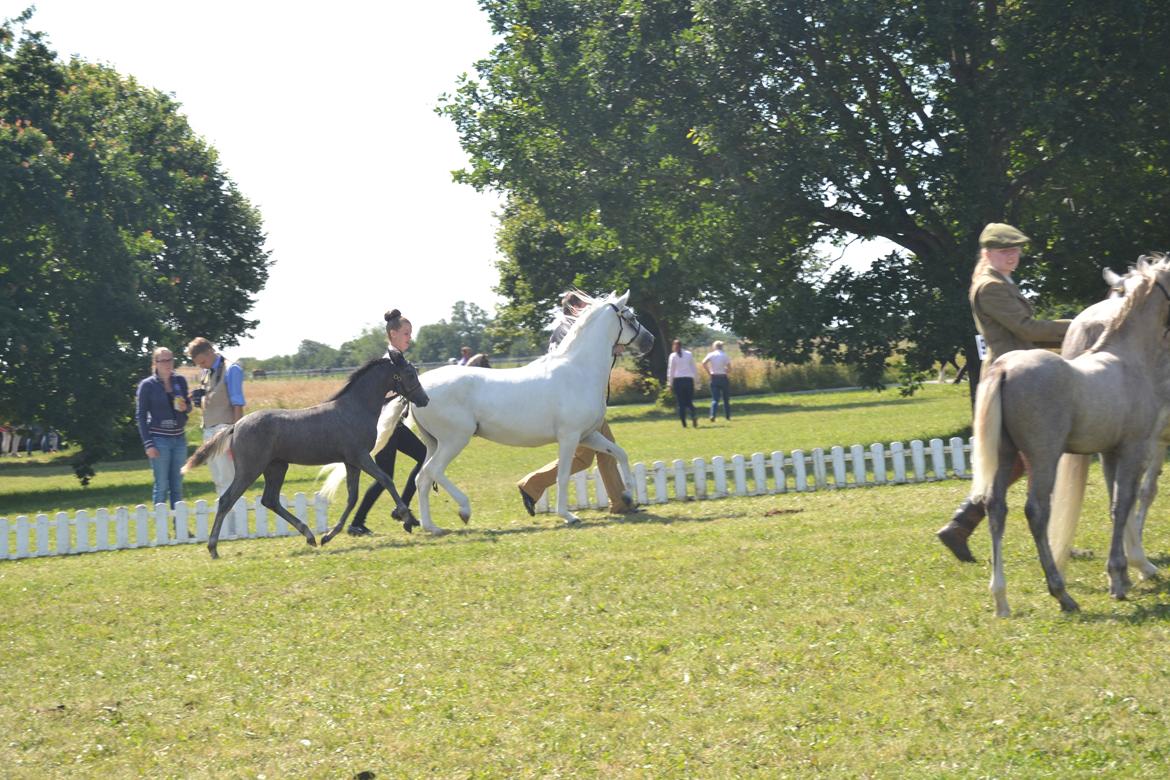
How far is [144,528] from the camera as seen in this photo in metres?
15.2

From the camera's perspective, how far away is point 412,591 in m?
9.98

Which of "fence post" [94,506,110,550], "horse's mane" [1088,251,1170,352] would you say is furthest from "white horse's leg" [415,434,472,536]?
"horse's mane" [1088,251,1170,352]

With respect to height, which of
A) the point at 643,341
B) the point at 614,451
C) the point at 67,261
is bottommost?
the point at 614,451

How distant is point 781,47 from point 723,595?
15639mm

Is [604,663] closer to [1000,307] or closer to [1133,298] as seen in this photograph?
[1000,307]

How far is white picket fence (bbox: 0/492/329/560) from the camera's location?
597 inches

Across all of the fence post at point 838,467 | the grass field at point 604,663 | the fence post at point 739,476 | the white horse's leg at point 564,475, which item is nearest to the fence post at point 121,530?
the grass field at point 604,663

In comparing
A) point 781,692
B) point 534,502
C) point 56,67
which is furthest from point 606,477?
point 56,67

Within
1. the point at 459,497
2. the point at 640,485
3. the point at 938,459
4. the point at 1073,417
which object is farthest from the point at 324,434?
the point at 1073,417

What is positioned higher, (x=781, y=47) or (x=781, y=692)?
(x=781, y=47)

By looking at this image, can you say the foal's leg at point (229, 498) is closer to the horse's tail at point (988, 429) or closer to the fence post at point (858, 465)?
the fence post at point (858, 465)

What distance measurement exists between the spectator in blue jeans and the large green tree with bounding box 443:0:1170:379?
10882 mm

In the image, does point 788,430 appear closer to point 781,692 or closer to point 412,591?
point 412,591

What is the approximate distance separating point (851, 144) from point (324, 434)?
13007 millimetres
